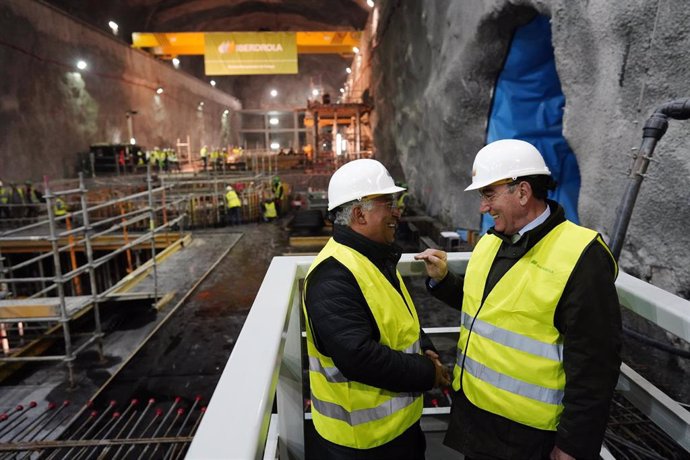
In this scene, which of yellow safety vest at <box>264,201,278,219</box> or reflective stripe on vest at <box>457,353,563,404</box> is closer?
reflective stripe on vest at <box>457,353,563,404</box>

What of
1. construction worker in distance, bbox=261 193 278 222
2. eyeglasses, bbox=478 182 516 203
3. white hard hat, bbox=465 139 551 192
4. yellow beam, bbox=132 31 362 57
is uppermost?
yellow beam, bbox=132 31 362 57

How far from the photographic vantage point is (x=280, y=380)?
1939 mm

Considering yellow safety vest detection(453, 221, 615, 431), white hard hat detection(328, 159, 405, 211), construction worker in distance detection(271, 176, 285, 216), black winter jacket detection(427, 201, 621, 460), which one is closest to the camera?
black winter jacket detection(427, 201, 621, 460)

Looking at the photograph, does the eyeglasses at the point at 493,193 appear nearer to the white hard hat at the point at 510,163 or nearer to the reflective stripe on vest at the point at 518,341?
the white hard hat at the point at 510,163

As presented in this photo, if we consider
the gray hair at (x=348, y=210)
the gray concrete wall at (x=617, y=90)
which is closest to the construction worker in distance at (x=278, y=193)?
the gray concrete wall at (x=617, y=90)

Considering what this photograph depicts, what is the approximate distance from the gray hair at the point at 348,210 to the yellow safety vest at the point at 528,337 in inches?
25.4

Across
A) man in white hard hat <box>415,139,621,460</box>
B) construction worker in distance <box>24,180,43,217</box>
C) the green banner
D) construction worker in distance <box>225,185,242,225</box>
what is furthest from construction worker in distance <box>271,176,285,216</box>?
man in white hard hat <box>415,139,621,460</box>

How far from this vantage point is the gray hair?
1.92m

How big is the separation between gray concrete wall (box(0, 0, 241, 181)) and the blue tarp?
16.6m

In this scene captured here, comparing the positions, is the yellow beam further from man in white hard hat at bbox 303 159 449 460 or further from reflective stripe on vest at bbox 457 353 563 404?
reflective stripe on vest at bbox 457 353 563 404

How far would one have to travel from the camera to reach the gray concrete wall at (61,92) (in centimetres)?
1565

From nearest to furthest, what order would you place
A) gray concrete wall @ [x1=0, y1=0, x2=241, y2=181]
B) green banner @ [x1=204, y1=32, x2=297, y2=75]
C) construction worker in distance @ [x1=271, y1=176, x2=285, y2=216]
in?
1. gray concrete wall @ [x1=0, y1=0, x2=241, y2=181]
2. construction worker in distance @ [x1=271, y1=176, x2=285, y2=216]
3. green banner @ [x1=204, y1=32, x2=297, y2=75]

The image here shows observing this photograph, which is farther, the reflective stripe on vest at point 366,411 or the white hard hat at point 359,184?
the white hard hat at point 359,184

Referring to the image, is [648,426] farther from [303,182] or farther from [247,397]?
[303,182]
